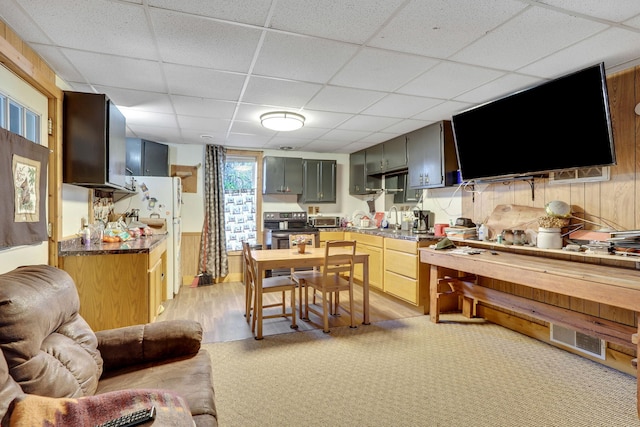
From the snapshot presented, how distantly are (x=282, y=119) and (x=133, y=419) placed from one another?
3.15 metres

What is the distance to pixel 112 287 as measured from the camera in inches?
109

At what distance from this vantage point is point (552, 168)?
2.76 meters

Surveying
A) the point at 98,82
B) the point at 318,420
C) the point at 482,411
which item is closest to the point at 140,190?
the point at 98,82

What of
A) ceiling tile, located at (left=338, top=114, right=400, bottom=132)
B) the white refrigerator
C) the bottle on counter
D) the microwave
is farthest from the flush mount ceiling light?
the microwave

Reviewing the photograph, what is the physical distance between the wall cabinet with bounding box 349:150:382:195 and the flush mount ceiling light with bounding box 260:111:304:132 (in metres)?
2.24

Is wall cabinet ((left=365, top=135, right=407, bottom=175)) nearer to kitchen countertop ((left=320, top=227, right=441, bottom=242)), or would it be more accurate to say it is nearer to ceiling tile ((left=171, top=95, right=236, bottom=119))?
kitchen countertop ((left=320, top=227, right=441, bottom=242))

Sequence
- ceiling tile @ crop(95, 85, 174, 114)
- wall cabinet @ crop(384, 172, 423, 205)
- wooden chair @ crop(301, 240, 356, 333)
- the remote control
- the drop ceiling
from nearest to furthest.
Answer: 1. the remote control
2. the drop ceiling
3. ceiling tile @ crop(95, 85, 174, 114)
4. wooden chair @ crop(301, 240, 356, 333)
5. wall cabinet @ crop(384, 172, 423, 205)

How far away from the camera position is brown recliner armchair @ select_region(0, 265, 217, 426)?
1183 millimetres

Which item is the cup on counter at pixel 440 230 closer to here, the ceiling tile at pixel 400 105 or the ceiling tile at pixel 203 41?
the ceiling tile at pixel 400 105

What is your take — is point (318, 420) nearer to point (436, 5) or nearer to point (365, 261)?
point (365, 261)

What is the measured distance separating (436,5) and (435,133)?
2.45 metres

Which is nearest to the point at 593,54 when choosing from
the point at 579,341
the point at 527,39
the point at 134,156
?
the point at 527,39

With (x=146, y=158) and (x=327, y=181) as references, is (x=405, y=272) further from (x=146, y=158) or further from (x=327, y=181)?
(x=146, y=158)

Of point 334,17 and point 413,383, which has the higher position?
point 334,17
